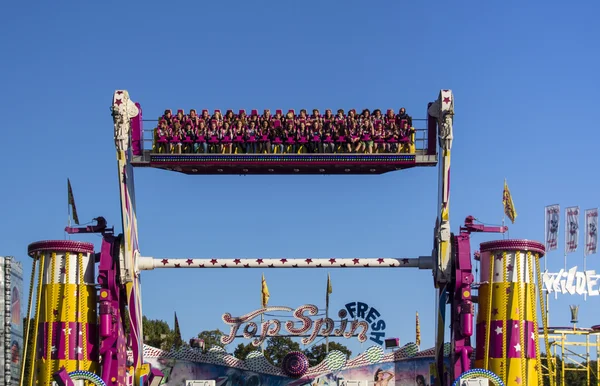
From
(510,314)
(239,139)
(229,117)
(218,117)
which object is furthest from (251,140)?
(510,314)

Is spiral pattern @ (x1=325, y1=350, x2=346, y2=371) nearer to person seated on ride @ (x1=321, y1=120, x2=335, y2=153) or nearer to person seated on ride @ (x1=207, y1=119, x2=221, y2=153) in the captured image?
person seated on ride @ (x1=321, y1=120, x2=335, y2=153)

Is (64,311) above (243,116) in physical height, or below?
below

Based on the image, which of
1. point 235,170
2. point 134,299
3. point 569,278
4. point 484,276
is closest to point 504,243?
point 484,276

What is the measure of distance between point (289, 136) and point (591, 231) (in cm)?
2434

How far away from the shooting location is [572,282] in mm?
64062

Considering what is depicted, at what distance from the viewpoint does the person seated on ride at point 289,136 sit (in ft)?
149

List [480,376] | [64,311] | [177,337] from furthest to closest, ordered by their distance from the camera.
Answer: [177,337] → [64,311] → [480,376]

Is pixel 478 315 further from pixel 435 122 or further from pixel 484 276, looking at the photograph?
pixel 435 122

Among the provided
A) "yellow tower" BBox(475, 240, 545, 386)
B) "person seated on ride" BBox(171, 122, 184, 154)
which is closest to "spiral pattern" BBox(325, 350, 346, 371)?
"yellow tower" BBox(475, 240, 545, 386)

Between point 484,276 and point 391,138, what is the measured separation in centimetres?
609

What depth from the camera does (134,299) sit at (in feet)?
151

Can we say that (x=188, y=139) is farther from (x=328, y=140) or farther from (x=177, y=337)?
(x=177, y=337)

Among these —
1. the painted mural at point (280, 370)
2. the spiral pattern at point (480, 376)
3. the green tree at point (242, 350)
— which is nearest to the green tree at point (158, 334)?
the green tree at point (242, 350)

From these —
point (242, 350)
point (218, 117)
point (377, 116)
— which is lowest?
point (242, 350)
